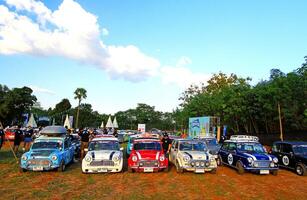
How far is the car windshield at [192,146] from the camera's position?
48.9 ft

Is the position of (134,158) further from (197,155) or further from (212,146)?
(212,146)

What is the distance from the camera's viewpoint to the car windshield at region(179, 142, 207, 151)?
14.9 m

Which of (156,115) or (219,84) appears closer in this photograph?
(219,84)

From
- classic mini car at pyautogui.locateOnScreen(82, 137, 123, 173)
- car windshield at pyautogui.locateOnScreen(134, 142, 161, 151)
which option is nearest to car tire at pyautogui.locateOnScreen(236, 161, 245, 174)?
car windshield at pyautogui.locateOnScreen(134, 142, 161, 151)

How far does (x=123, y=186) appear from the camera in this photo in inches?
430

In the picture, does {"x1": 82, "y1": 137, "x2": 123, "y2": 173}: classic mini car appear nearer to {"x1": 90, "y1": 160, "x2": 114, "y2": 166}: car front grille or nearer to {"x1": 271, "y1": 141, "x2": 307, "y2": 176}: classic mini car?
{"x1": 90, "y1": 160, "x2": 114, "y2": 166}: car front grille

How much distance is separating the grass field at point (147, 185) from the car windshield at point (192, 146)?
1.34 metres

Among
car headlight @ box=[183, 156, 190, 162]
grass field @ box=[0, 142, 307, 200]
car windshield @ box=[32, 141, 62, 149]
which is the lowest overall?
grass field @ box=[0, 142, 307, 200]

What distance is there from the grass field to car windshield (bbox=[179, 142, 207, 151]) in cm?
134

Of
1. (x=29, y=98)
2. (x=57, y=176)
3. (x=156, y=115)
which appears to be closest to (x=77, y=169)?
(x=57, y=176)

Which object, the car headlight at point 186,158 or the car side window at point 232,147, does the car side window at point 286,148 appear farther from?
the car headlight at point 186,158

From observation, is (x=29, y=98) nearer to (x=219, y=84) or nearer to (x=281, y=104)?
(x=219, y=84)

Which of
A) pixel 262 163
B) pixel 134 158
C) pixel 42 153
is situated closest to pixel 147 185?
pixel 134 158

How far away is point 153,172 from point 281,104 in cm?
2230
